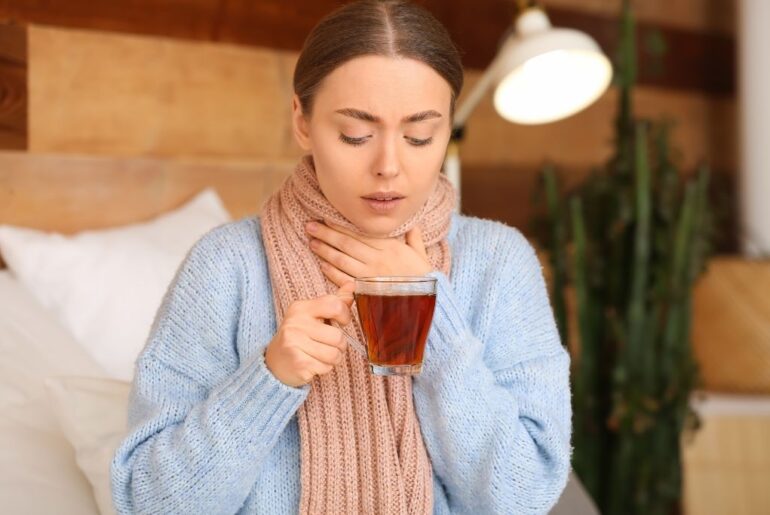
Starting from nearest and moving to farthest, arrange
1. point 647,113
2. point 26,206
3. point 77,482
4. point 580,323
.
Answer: point 77,482
point 26,206
point 580,323
point 647,113

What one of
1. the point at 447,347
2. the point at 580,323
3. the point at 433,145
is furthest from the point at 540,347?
the point at 580,323

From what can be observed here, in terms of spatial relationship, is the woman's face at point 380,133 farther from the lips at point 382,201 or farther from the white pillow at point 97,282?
the white pillow at point 97,282

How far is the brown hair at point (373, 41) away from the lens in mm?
1235

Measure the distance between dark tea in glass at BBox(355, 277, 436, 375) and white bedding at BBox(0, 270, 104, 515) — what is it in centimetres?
63

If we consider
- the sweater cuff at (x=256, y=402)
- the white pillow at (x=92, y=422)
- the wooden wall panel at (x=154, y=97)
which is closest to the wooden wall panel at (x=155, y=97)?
the wooden wall panel at (x=154, y=97)

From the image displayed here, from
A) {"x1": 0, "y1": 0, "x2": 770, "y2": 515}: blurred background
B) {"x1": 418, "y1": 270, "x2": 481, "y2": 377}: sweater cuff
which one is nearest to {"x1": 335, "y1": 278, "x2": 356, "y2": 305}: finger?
{"x1": 418, "y1": 270, "x2": 481, "y2": 377}: sweater cuff

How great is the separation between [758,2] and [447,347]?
8.38 feet

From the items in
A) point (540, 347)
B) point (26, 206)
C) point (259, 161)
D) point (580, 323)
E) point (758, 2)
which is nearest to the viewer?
point (540, 347)

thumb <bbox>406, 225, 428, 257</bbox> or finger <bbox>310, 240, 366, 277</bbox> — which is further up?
thumb <bbox>406, 225, 428, 257</bbox>

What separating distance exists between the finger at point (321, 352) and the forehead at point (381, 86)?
30 cm

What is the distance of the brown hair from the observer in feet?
4.05

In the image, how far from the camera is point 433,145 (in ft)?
4.14

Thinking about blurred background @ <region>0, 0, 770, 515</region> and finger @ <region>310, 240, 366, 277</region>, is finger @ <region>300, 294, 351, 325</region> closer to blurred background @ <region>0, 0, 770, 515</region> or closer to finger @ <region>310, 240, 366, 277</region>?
finger @ <region>310, 240, 366, 277</region>

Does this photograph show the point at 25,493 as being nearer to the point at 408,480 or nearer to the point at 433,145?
the point at 408,480
